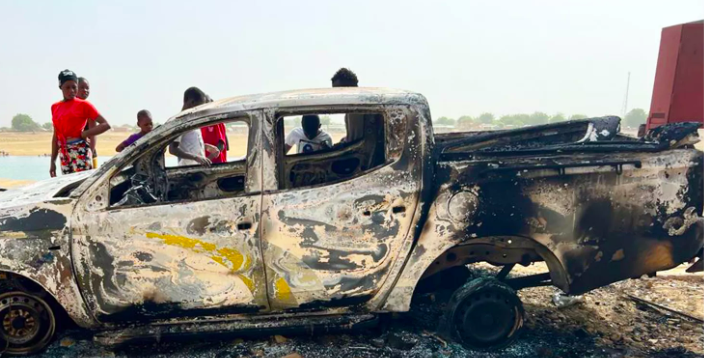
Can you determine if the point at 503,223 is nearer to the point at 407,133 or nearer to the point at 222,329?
the point at 407,133

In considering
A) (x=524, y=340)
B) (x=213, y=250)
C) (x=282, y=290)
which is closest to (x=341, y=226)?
(x=282, y=290)

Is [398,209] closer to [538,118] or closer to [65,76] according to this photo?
[65,76]

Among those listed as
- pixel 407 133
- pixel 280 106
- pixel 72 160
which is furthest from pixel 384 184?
pixel 72 160

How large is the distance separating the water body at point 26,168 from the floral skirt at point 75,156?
16.7ft

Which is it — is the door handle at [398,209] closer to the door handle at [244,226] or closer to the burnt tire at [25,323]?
the door handle at [244,226]

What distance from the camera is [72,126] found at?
521 cm

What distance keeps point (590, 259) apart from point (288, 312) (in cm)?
219

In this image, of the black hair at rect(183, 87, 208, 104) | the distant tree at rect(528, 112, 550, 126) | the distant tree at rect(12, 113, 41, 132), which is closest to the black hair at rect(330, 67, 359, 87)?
the black hair at rect(183, 87, 208, 104)

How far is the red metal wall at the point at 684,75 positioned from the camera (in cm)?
670

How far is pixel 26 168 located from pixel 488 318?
13469 mm

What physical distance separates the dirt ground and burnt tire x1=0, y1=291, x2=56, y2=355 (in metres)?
0.16

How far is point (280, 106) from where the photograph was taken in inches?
122

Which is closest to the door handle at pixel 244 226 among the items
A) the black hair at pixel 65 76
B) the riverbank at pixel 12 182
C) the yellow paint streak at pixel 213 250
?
the yellow paint streak at pixel 213 250

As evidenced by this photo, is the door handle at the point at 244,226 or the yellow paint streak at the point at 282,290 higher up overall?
the door handle at the point at 244,226
